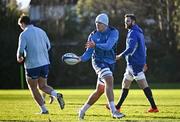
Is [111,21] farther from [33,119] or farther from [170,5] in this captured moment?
[33,119]

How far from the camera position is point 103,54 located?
1302 cm

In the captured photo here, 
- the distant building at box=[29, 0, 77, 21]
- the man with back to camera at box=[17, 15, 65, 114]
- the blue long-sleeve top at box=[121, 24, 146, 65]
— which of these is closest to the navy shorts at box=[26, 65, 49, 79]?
the man with back to camera at box=[17, 15, 65, 114]

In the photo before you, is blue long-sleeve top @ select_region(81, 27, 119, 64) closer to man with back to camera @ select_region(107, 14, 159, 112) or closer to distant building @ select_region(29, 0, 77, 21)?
man with back to camera @ select_region(107, 14, 159, 112)

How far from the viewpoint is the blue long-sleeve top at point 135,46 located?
14.9 meters

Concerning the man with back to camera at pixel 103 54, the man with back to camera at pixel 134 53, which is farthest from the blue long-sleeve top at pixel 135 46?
the man with back to camera at pixel 103 54

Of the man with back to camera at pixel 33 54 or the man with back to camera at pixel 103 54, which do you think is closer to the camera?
the man with back to camera at pixel 103 54

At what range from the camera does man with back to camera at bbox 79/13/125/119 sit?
12789 mm

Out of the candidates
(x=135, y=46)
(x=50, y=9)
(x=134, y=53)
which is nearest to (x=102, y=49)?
(x=135, y=46)

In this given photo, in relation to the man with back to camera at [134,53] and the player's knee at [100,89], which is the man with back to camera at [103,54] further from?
the man with back to camera at [134,53]

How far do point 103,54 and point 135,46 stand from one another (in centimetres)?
217

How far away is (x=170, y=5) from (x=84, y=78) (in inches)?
530

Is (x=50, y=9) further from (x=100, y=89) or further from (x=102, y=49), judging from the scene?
(x=102, y=49)

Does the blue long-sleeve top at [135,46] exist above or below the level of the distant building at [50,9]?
above

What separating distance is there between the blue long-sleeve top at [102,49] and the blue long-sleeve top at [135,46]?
182cm
